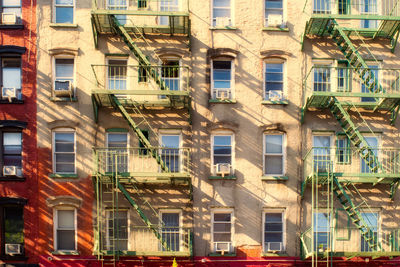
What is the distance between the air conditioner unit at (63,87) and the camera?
702 inches

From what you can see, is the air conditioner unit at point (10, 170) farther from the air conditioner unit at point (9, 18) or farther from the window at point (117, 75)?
the air conditioner unit at point (9, 18)

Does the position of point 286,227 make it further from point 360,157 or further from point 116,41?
point 116,41

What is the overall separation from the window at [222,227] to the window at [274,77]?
5073 millimetres

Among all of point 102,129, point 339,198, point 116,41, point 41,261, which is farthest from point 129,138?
point 339,198

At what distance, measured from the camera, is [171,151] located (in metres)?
18.1

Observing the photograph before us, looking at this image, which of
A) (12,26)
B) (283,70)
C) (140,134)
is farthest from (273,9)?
(12,26)

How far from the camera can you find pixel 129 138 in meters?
18.1

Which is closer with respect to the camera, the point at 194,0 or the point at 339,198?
the point at 339,198

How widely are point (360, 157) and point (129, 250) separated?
395 inches

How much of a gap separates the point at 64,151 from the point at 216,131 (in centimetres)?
621

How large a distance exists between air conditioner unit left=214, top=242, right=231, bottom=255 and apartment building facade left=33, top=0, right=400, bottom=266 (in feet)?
0.17

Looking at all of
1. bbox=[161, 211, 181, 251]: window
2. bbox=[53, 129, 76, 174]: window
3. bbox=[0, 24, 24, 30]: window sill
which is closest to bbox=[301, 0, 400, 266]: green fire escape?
bbox=[161, 211, 181, 251]: window

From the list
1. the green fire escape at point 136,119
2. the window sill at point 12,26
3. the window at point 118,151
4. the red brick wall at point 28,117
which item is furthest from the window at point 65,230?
the window sill at point 12,26

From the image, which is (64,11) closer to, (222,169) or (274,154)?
(222,169)
